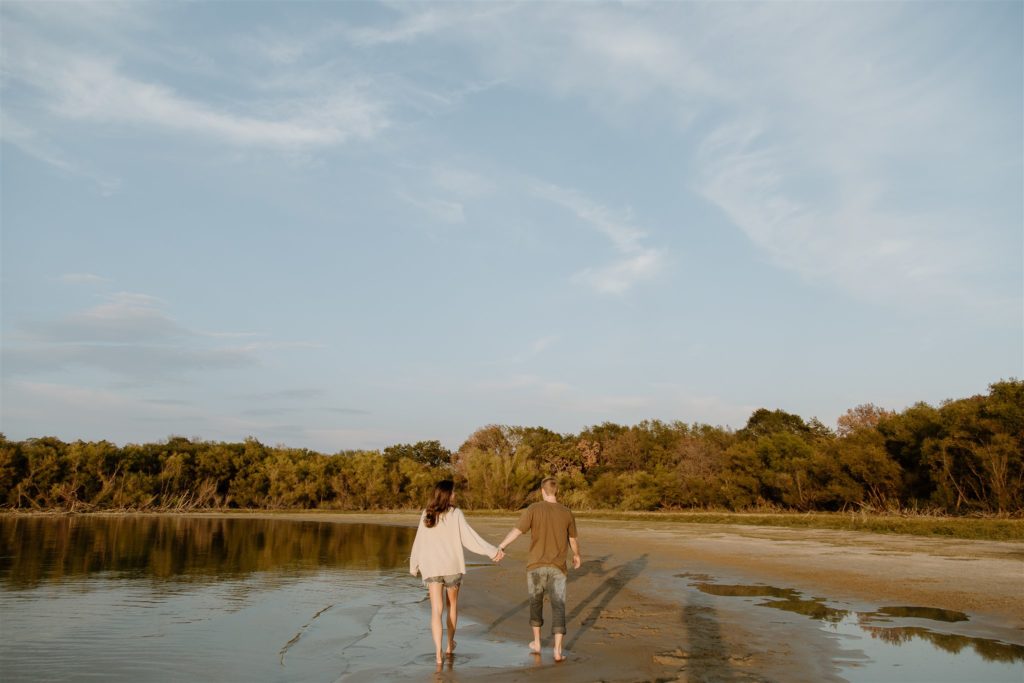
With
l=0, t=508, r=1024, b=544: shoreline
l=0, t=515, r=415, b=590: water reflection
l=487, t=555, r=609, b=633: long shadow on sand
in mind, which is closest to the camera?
l=487, t=555, r=609, b=633: long shadow on sand

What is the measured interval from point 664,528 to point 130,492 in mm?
53419

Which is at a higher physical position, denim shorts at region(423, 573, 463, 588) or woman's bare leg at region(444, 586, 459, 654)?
denim shorts at region(423, 573, 463, 588)

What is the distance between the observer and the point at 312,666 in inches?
353

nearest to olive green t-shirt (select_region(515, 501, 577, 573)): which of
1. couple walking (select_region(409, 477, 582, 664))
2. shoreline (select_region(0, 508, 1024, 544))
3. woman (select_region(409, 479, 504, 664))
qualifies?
couple walking (select_region(409, 477, 582, 664))

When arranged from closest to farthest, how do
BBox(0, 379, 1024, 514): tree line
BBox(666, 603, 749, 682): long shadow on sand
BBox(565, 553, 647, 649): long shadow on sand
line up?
BBox(666, 603, 749, 682): long shadow on sand, BBox(565, 553, 647, 649): long shadow on sand, BBox(0, 379, 1024, 514): tree line

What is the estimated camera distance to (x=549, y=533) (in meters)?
8.73

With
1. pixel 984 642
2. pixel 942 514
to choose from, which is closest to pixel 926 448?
pixel 942 514

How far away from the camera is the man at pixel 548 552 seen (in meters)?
8.67

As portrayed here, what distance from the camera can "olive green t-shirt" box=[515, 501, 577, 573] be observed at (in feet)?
28.6

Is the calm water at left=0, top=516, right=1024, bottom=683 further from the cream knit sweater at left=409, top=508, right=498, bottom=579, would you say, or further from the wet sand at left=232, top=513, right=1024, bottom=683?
the cream knit sweater at left=409, top=508, right=498, bottom=579

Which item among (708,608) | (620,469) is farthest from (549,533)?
(620,469)

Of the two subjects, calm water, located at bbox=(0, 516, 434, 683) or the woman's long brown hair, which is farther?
calm water, located at bbox=(0, 516, 434, 683)

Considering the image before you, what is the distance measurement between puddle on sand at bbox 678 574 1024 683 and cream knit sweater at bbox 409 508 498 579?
4.52 meters

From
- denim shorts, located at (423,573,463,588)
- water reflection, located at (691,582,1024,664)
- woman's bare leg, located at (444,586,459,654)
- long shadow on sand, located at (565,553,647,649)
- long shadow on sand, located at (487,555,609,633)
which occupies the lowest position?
long shadow on sand, located at (487,555,609,633)
